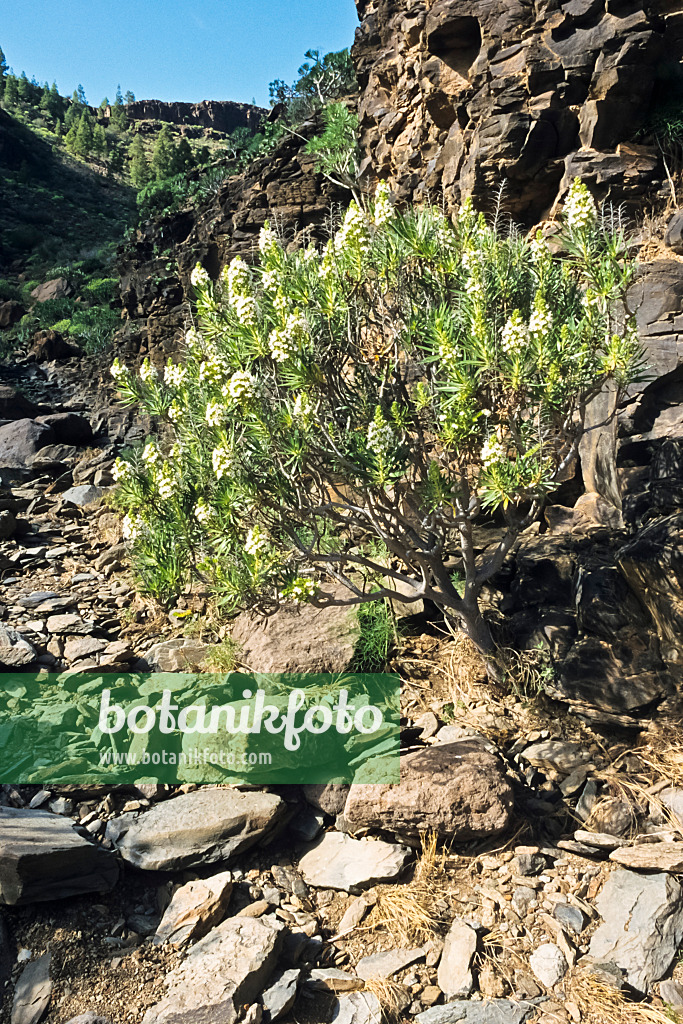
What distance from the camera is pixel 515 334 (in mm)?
3387

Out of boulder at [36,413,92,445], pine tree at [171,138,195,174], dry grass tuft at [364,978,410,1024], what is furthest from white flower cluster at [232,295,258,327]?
pine tree at [171,138,195,174]

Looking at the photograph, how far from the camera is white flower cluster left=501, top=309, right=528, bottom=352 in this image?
3375 millimetres

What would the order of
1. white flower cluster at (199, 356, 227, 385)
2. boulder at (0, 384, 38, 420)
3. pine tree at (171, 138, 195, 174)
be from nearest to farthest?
1. white flower cluster at (199, 356, 227, 385)
2. boulder at (0, 384, 38, 420)
3. pine tree at (171, 138, 195, 174)

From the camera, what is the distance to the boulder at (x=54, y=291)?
21.0 metres

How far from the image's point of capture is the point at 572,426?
4105 mm

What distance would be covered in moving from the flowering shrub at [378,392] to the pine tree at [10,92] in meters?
52.9

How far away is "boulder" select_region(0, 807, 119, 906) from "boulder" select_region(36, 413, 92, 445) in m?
7.36

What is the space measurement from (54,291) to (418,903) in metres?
21.6

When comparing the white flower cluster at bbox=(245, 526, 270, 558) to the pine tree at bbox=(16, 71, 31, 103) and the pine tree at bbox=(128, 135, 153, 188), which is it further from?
the pine tree at bbox=(16, 71, 31, 103)

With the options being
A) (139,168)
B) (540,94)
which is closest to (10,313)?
(540,94)

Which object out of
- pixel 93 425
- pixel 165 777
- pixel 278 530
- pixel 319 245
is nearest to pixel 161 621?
pixel 165 777

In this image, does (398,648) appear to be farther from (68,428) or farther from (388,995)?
(68,428)

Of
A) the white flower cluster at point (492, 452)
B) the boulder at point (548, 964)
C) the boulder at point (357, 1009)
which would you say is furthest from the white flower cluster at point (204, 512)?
the boulder at point (548, 964)

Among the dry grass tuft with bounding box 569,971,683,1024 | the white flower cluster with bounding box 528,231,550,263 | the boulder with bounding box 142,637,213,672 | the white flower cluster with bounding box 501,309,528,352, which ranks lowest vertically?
the dry grass tuft with bounding box 569,971,683,1024
